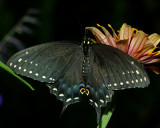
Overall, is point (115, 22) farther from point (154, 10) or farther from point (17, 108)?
point (17, 108)

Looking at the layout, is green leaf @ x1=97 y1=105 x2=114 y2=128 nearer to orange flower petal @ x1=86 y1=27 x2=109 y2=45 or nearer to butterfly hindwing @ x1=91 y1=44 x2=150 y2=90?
butterfly hindwing @ x1=91 y1=44 x2=150 y2=90

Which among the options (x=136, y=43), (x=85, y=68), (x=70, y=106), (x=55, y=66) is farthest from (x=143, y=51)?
(x=70, y=106)

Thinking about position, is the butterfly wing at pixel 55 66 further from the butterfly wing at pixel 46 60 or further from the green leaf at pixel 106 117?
the green leaf at pixel 106 117

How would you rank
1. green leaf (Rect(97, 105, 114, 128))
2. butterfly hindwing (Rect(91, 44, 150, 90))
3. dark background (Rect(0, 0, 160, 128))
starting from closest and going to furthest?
green leaf (Rect(97, 105, 114, 128)) → butterfly hindwing (Rect(91, 44, 150, 90)) → dark background (Rect(0, 0, 160, 128))

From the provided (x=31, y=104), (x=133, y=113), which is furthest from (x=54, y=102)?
(x=133, y=113)

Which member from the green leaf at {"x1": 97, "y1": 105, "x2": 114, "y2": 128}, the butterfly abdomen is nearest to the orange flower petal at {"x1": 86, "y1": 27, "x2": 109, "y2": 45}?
the butterfly abdomen

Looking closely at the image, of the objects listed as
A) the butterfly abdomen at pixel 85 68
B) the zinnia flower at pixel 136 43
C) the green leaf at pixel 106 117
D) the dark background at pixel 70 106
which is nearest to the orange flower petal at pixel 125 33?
the zinnia flower at pixel 136 43

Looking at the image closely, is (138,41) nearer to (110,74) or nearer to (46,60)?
(110,74)
